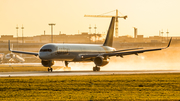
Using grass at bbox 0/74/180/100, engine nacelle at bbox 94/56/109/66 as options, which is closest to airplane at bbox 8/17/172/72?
engine nacelle at bbox 94/56/109/66

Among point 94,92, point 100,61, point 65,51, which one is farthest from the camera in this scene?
point 100,61

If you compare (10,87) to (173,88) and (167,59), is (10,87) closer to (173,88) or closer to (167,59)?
(173,88)

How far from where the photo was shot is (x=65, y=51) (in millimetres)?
53469

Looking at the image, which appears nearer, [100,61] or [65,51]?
[65,51]

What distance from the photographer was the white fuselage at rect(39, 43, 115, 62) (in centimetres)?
5122

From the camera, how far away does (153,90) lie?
2688 cm

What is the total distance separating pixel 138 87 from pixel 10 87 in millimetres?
10259

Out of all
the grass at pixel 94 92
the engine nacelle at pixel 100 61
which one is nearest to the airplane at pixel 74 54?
the engine nacelle at pixel 100 61

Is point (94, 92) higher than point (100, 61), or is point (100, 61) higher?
point (100, 61)

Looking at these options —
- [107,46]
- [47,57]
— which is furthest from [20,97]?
[107,46]

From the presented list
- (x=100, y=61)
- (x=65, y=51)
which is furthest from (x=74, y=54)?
(x=100, y=61)

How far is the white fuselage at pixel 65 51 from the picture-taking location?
51.2 m

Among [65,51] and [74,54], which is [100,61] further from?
[65,51]

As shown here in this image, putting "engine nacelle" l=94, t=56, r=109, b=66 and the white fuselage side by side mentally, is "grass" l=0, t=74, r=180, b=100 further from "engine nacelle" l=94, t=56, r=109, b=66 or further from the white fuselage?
"engine nacelle" l=94, t=56, r=109, b=66
